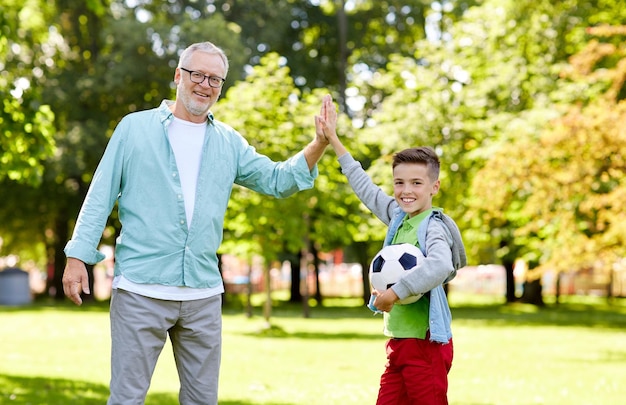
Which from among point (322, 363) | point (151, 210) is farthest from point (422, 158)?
point (322, 363)

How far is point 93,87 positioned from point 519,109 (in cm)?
1455

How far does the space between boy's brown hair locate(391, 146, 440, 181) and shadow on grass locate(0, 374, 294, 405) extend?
4.78 metres

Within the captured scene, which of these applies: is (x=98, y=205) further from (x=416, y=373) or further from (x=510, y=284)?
(x=510, y=284)

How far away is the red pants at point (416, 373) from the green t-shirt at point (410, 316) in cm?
5

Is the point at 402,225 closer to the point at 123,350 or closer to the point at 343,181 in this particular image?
the point at 123,350

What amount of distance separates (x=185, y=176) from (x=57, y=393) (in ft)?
18.7

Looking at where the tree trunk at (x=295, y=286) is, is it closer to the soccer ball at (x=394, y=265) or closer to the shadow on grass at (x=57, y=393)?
the shadow on grass at (x=57, y=393)

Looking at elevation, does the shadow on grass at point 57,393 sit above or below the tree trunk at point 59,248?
below

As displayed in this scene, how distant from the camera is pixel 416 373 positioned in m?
4.89

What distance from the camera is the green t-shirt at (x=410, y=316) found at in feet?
16.2

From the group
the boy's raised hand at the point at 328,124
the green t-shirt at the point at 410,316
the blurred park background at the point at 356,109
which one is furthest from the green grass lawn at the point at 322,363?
the boy's raised hand at the point at 328,124

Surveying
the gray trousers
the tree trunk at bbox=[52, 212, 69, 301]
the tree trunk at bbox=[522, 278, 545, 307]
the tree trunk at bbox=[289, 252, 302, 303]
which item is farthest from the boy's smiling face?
the tree trunk at bbox=[289, 252, 302, 303]

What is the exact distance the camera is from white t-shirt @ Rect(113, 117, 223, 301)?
4.55m

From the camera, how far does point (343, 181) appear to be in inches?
909
